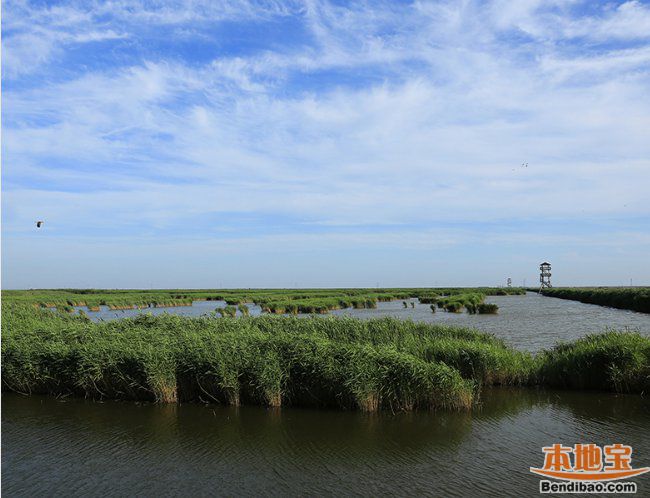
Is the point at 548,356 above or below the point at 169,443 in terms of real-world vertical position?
above

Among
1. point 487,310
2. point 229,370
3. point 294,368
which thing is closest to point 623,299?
point 487,310

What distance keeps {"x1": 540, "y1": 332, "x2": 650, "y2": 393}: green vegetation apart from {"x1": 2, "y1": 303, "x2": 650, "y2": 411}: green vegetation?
0.09 ft

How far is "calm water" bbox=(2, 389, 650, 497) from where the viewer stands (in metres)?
8.64

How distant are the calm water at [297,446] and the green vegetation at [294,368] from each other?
1.64ft

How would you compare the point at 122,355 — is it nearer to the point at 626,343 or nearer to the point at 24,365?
the point at 24,365

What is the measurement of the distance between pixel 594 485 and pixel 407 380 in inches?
183

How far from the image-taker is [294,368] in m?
13.4

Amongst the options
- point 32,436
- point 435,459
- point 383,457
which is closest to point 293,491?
point 383,457

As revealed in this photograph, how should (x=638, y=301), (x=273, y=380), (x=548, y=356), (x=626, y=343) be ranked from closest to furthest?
(x=273, y=380) → (x=626, y=343) → (x=548, y=356) → (x=638, y=301)

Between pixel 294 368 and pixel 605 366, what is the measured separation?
866cm

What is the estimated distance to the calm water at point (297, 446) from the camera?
864cm

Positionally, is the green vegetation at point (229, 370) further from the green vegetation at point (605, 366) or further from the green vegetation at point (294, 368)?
the green vegetation at point (605, 366)

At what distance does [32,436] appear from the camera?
11.3m

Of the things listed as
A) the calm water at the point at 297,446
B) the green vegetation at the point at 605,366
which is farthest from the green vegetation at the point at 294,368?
the calm water at the point at 297,446
